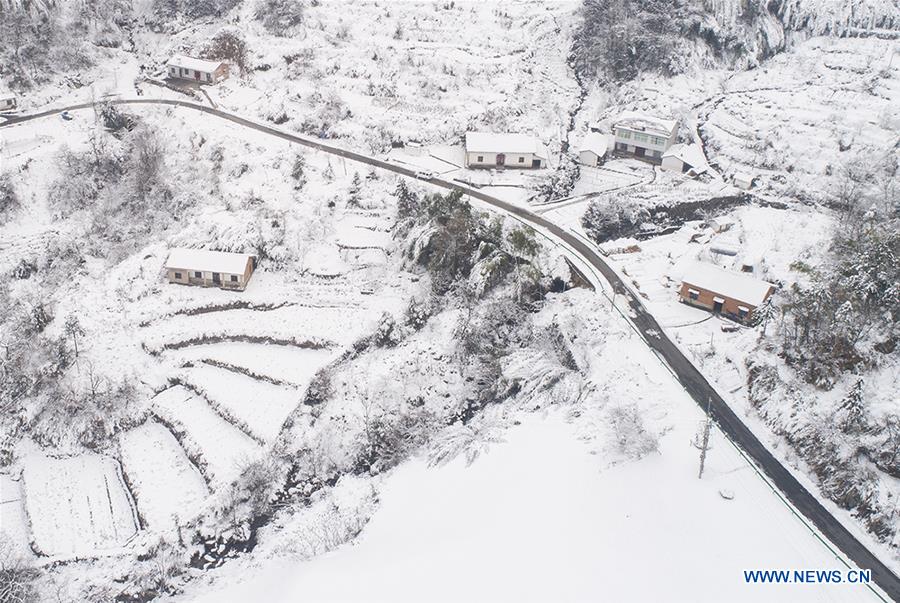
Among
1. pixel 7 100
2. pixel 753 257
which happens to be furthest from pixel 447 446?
pixel 7 100

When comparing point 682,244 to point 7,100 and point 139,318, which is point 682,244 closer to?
point 139,318

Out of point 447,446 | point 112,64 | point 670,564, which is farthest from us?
point 112,64

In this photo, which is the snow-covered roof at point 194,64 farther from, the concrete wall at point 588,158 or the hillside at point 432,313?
the concrete wall at point 588,158

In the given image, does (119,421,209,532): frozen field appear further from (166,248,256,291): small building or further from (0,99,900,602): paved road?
(0,99,900,602): paved road

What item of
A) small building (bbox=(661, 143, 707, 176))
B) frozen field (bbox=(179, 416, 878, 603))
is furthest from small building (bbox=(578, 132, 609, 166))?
frozen field (bbox=(179, 416, 878, 603))

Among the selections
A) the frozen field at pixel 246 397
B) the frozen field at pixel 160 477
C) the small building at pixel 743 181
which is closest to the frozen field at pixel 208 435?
the frozen field at pixel 246 397

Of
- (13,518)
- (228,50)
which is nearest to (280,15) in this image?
(228,50)

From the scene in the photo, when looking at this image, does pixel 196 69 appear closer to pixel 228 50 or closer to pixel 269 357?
pixel 228 50
